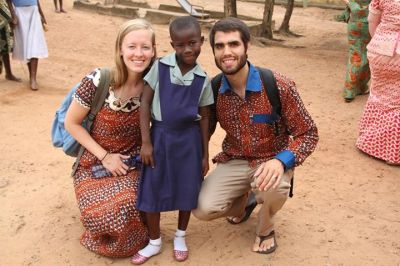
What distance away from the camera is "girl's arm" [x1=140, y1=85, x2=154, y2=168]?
261 cm

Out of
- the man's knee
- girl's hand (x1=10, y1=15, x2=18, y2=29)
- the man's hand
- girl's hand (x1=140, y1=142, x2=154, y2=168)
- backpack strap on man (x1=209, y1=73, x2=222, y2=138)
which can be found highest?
backpack strap on man (x1=209, y1=73, x2=222, y2=138)

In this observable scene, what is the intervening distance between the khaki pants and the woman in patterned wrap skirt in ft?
1.32

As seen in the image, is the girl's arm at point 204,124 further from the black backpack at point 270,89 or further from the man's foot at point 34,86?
the man's foot at point 34,86

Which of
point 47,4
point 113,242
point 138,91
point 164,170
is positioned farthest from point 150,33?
point 47,4

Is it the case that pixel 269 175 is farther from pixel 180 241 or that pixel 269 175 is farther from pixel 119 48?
pixel 119 48

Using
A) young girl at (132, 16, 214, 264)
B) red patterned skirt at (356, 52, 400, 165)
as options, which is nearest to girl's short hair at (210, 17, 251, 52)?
young girl at (132, 16, 214, 264)

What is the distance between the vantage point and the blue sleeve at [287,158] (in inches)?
105

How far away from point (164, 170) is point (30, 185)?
58.4 inches

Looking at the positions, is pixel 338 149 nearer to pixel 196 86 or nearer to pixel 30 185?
pixel 196 86

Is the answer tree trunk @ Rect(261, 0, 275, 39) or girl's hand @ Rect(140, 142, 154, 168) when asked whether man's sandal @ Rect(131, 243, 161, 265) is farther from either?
tree trunk @ Rect(261, 0, 275, 39)

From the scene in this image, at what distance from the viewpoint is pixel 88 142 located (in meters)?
2.88

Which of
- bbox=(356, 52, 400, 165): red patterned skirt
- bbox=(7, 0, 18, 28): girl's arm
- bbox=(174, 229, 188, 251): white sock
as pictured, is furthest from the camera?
bbox=(7, 0, 18, 28): girl's arm

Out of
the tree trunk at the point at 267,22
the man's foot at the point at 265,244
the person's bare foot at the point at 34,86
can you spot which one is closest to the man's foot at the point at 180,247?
the man's foot at the point at 265,244

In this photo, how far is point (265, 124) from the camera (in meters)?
2.77
